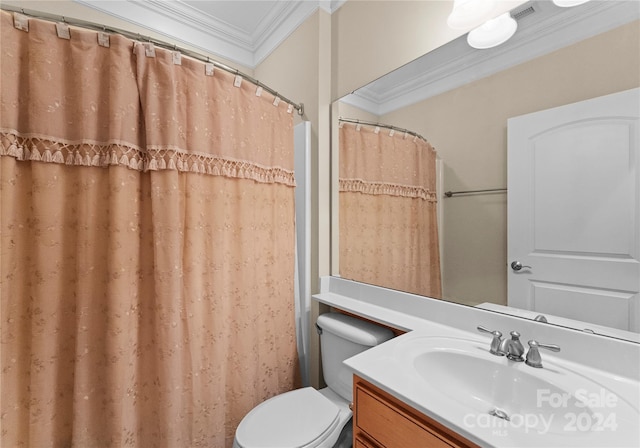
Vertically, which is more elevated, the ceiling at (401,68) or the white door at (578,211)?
the ceiling at (401,68)

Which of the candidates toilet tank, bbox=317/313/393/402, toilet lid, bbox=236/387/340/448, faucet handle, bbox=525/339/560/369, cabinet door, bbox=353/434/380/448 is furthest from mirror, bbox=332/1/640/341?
toilet lid, bbox=236/387/340/448

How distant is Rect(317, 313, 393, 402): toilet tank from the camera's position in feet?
4.12

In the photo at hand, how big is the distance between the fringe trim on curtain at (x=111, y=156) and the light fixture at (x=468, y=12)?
43.8 inches

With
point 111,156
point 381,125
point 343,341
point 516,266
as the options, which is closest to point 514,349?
point 516,266

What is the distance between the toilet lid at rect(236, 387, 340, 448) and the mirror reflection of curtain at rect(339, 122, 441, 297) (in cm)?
64

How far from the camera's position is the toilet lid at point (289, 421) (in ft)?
3.42

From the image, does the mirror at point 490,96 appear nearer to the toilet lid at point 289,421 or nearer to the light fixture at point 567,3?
the light fixture at point 567,3

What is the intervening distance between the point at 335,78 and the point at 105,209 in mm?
1390

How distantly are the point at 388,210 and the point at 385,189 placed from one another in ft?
0.39

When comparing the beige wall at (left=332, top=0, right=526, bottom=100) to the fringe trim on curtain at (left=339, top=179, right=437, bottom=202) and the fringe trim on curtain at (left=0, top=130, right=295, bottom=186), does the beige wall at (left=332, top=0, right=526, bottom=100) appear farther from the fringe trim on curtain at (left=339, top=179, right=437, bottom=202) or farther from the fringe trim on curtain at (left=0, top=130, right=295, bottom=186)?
the fringe trim on curtain at (left=0, top=130, right=295, bottom=186)

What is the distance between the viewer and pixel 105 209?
3.68ft

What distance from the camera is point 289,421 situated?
1141 millimetres

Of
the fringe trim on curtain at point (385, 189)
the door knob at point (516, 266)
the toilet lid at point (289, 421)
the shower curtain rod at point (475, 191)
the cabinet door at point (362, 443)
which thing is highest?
the fringe trim on curtain at point (385, 189)

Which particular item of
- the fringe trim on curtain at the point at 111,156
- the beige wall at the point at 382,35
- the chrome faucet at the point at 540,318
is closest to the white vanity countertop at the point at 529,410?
the chrome faucet at the point at 540,318
